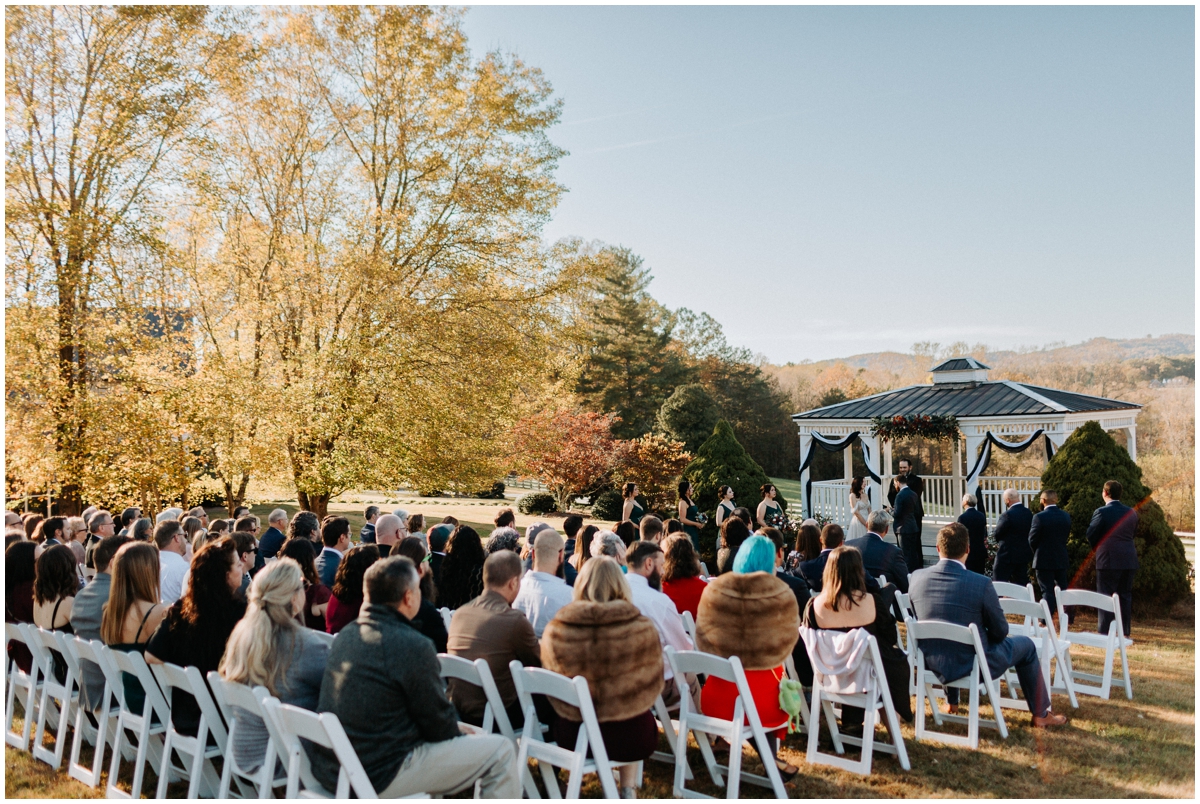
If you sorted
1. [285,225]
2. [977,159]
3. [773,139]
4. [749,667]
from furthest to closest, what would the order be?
1. [977,159]
2. [773,139]
3. [285,225]
4. [749,667]

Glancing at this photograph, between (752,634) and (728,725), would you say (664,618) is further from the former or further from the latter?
(728,725)

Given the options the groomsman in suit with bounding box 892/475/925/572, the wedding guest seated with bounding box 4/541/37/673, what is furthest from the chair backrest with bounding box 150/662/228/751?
the groomsman in suit with bounding box 892/475/925/572

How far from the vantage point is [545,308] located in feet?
53.7

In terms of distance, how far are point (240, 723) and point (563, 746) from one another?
1646mm

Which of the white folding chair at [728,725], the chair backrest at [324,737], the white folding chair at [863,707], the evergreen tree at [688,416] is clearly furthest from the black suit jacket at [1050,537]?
the evergreen tree at [688,416]

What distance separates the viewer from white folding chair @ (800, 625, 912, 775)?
4.88m

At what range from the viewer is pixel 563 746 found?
423 cm

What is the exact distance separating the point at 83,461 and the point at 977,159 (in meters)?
41.2

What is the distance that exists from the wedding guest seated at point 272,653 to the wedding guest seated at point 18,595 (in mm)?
3107

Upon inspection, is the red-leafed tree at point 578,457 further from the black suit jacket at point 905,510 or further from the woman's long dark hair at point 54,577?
the woman's long dark hair at point 54,577

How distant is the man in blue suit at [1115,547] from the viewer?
852 centimetres

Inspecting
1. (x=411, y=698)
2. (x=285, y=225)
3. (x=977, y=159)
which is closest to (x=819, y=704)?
(x=411, y=698)

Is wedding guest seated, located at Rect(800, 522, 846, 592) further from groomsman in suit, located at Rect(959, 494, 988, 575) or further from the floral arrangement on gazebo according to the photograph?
the floral arrangement on gazebo

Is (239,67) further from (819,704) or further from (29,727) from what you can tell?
(819,704)
